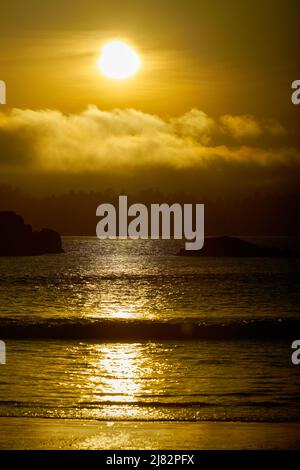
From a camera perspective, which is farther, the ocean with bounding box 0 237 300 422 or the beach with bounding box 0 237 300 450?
the ocean with bounding box 0 237 300 422

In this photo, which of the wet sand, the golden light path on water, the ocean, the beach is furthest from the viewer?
the golden light path on water

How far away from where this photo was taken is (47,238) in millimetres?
155000

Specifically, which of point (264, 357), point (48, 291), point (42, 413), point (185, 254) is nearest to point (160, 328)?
point (264, 357)

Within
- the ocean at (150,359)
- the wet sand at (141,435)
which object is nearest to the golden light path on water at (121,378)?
the ocean at (150,359)

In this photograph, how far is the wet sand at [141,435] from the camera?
10953 mm

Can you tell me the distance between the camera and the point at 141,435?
1162 cm

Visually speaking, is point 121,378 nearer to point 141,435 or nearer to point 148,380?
point 148,380

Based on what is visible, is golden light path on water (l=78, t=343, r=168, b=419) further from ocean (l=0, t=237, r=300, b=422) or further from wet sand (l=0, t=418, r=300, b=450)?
wet sand (l=0, t=418, r=300, b=450)

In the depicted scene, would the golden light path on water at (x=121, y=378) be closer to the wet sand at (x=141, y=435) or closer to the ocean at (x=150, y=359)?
the ocean at (x=150, y=359)

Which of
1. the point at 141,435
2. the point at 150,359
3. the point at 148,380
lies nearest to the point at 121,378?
the point at 148,380

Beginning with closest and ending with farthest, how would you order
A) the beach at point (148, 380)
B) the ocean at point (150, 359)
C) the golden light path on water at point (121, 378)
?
the beach at point (148, 380) < the ocean at point (150, 359) < the golden light path on water at point (121, 378)

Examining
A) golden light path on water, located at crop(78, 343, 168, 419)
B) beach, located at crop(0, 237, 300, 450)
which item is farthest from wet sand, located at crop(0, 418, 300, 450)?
golden light path on water, located at crop(78, 343, 168, 419)

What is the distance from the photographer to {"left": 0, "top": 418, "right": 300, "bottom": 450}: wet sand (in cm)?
1095
